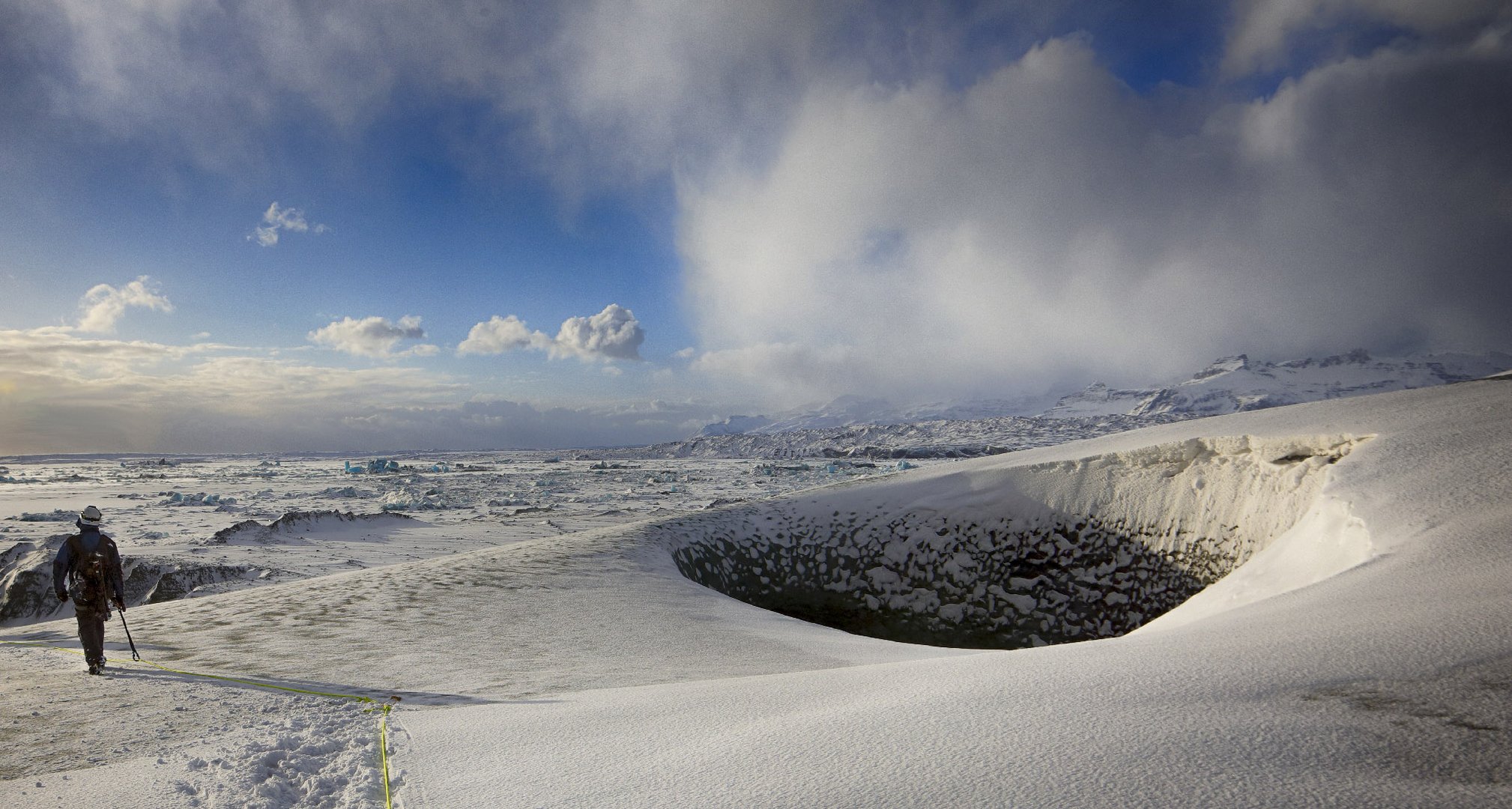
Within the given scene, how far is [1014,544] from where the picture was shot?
492 inches

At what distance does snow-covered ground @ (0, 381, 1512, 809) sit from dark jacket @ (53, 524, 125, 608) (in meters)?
0.82

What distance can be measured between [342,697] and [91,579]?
3.63 meters

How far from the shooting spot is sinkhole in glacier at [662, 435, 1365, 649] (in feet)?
36.2

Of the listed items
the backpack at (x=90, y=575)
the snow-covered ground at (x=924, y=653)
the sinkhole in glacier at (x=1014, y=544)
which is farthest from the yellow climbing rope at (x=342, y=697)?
the sinkhole in glacier at (x=1014, y=544)

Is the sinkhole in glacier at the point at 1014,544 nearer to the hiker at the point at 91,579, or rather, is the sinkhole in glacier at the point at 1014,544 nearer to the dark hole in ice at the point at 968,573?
the dark hole in ice at the point at 968,573

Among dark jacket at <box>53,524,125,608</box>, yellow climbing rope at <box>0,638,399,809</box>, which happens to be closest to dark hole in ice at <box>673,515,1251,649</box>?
yellow climbing rope at <box>0,638,399,809</box>

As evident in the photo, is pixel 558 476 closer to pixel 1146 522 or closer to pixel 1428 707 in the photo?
pixel 1146 522

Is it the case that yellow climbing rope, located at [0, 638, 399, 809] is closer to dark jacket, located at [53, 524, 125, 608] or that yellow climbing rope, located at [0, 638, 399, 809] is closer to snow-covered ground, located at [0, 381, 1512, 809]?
snow-covered ground, located at [0, 381, 1512, 809]

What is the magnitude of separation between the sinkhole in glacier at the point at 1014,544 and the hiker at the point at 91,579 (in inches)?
307

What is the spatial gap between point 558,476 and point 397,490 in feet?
47.7

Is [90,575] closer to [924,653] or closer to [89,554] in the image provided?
[89,554]

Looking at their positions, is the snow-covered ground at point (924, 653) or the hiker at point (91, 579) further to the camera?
the hiker at point (91, 579)

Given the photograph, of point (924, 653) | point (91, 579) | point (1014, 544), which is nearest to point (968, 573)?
point (1014, 544)

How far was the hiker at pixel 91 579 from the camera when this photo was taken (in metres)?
6.52
